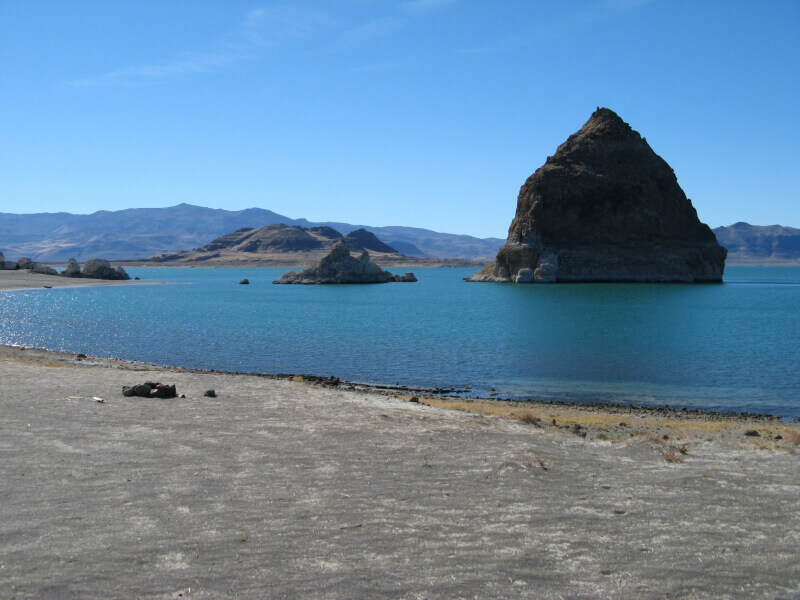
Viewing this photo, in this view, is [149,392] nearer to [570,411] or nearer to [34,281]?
[570,411]

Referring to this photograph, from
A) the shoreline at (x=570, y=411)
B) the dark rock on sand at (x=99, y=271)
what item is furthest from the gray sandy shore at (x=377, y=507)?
the dark rock on sand at (x=99, y=271)

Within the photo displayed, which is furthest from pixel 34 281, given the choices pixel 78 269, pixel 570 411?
pixel 570 411

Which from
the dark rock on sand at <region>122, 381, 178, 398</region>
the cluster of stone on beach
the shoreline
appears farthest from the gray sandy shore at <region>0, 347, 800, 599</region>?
the cluster of stone on beach

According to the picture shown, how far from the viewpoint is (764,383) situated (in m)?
24.2

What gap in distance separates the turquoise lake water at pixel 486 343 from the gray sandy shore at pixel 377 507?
10189mm

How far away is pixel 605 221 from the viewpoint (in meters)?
118

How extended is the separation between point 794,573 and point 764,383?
1970cm

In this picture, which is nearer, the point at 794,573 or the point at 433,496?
the point at 794,573

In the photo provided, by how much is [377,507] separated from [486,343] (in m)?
27.4

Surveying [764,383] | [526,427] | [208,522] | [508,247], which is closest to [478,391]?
[526,427]

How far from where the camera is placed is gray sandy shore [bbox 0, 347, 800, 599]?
6.39 m

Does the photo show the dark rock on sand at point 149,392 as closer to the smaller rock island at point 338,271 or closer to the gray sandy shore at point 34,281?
the gray sandy shore at point 34,281

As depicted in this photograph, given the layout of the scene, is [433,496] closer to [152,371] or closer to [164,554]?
[164,554]

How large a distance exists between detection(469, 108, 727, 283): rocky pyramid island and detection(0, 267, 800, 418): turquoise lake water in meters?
49.9
